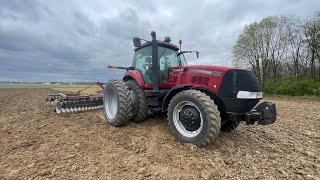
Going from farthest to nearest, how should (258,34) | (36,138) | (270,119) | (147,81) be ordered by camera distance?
(258,34) → (147,81) → (36,138) → (270,119)

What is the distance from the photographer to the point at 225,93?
509cm

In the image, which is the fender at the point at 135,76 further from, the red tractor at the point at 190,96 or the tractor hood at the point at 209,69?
the tractor hood at the point at 209,69

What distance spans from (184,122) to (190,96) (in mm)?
663

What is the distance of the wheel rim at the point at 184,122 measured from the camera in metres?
5.01

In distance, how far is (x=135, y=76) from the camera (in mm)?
7246

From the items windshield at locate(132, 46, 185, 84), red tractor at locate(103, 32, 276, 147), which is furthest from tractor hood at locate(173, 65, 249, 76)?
windshield at locate(132, 46, 185, 84)

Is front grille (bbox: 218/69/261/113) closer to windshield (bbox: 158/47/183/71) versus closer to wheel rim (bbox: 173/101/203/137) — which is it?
wheel rim (bbox: 173/101/203/137)

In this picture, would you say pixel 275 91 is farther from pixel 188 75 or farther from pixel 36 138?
pixel 36 138

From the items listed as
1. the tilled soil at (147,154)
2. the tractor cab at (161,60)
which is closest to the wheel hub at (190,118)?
the tilled soil at (147,154)

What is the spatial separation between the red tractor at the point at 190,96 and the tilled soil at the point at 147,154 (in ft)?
1.41

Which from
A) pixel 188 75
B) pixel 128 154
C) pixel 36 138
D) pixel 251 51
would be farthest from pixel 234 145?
pixel 251 51

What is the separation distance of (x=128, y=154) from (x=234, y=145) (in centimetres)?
243

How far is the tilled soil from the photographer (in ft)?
12.9

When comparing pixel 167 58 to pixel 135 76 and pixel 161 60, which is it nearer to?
pixel 161 60
